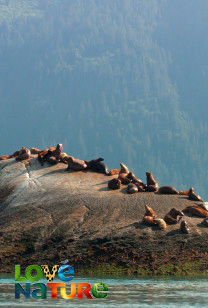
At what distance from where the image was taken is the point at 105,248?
19.4 metres

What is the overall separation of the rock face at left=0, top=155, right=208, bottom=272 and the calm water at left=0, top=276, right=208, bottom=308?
2.57m

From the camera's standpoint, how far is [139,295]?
42.9 ft

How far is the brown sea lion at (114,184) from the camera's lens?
78.5 feet

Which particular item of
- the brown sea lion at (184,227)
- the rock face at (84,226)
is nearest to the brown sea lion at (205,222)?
the rock face at (84,226)

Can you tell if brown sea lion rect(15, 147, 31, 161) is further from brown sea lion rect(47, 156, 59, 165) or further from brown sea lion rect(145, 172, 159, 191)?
brown sea lion rect(145, 172, 159, 191)

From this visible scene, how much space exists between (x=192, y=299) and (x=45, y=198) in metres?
11.9

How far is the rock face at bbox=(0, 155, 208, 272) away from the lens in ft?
63.4

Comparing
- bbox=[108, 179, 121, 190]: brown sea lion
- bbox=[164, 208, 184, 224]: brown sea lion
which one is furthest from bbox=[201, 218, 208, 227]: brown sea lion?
bbox=[108, 179, 121, 190]: brown sea lion

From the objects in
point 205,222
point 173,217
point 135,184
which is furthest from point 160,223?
point 135,184

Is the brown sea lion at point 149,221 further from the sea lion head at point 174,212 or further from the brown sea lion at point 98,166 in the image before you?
the brown sea lion at point 98,166

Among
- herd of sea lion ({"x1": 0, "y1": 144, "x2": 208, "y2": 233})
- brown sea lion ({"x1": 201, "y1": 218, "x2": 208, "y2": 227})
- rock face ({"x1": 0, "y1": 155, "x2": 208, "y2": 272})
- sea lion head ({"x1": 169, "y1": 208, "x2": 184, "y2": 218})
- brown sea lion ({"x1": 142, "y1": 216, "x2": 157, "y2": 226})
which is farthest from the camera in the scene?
sea lion head ({"x1": 169, "y1": 208, "x2": 184, "y2": 218})

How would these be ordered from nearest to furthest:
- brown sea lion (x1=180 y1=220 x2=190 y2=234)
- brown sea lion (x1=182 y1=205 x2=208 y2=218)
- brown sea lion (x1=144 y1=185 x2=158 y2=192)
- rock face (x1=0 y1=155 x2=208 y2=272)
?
rock face (x1=0 y1=155 x2=208 y2=272) < brown sea lion (x1=180 y1=220 x2=190 y2=234) < brown sea lion (x1=182 y1=205 x2=208 y2=218) < brown sea lion (x1=144 y1=185 x2=158 y2=192)

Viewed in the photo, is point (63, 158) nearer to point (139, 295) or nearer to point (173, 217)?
point (173, 217)

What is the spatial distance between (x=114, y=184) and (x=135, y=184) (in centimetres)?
96
